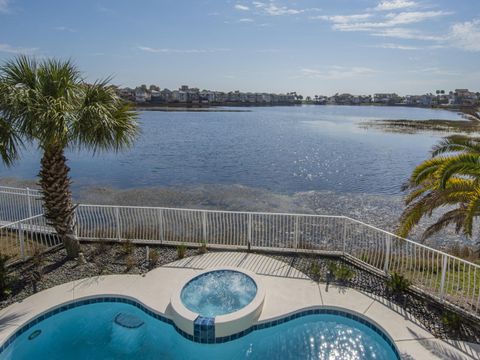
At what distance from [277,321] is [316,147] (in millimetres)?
Result: 33176

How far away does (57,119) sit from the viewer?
258 inches

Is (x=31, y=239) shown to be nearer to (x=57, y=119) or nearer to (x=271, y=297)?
(x=57, y=119)

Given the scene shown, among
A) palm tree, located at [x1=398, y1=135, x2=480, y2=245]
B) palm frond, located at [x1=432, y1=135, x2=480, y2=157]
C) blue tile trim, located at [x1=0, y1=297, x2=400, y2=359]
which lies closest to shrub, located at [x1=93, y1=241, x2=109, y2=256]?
blue tile trim, located at [x1=0, y1=297, x2=400, y2=359]

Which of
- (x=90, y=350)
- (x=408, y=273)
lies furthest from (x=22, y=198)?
(x=408, y=273)

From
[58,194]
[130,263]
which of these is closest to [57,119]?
[58,194]

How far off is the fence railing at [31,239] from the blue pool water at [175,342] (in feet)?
9.83

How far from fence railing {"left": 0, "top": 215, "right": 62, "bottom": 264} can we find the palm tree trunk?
29.0 inches

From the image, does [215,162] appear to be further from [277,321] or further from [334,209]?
[277,321]

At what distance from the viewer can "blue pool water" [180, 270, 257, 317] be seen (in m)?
6.36

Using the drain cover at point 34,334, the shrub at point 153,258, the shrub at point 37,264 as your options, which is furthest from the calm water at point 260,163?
the drain cover at point 34,334

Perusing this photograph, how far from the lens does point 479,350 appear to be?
5.29m

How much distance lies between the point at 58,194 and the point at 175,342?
15.2ft

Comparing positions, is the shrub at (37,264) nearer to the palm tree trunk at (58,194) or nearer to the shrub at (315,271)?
the palm tree trunk at (58,194)

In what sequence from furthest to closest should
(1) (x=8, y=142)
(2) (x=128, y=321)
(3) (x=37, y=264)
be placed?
(3) (x=37, y=264) → (1) (x=8, y=142) → (2) (x=128, y=321)
